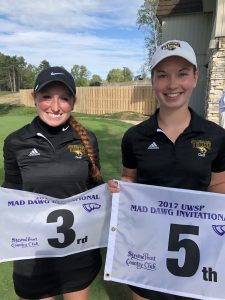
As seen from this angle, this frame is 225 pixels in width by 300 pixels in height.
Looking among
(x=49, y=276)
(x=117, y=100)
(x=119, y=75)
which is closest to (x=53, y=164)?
(x=49, y=276)

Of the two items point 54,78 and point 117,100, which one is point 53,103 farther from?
point 117,100

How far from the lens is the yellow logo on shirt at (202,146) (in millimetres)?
2216

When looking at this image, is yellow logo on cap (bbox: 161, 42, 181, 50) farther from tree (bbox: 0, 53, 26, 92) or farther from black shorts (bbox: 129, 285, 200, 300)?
tree (bbox: 0, 53, 26, 92)

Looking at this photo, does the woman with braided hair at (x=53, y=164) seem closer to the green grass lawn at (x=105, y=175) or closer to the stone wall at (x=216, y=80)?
the green grass lawn at (x=105, y=175)

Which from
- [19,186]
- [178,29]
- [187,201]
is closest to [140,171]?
[187,201]

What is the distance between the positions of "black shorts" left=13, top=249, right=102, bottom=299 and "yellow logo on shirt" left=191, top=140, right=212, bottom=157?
3.70 ft

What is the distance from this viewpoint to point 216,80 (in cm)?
1316

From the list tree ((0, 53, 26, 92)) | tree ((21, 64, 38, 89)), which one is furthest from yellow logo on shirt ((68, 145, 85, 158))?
tree ((0, 53, 26, 92))

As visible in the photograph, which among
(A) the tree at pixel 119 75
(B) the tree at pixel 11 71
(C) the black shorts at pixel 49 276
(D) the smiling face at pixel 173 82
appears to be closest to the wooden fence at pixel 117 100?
(D) the smiling face at pixel 173 82

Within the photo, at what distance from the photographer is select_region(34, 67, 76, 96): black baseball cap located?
Answer: 229 cm

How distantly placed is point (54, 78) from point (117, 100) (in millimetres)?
27063

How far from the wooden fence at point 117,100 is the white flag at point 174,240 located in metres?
23.9

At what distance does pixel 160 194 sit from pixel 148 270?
0.54 metres

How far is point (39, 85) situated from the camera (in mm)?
2305
